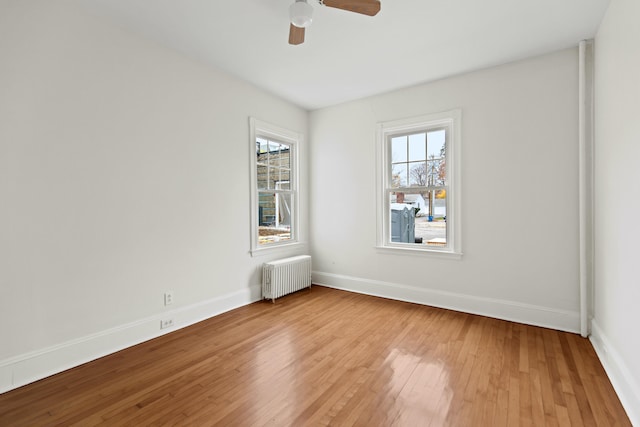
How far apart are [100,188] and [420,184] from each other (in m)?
3.53

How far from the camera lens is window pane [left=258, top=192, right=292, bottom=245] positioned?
13.9 feet

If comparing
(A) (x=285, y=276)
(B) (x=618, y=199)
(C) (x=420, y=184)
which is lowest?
(A) (x=285, y=276)

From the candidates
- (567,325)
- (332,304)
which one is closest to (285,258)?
(332,304)

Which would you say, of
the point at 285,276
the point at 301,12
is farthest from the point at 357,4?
the point at 285,276

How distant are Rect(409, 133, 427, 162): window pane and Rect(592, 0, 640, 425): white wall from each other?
1.69 meters

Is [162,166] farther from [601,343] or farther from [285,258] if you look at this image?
[601,343]

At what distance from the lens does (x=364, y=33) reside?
2.75 meters

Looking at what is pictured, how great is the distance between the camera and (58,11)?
2.29 meters

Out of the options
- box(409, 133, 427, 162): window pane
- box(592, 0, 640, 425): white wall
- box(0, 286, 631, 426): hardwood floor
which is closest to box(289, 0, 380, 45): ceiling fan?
box(592, 0, 640, 425): white wall

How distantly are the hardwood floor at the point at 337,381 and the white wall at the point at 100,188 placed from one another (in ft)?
1.09

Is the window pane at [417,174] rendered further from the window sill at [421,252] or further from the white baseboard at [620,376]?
the white baseboard at [620,376]

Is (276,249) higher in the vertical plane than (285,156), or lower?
lower

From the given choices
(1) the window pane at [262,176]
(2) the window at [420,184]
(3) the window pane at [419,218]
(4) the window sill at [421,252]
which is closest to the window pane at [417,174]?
(2) the window at [420,184]

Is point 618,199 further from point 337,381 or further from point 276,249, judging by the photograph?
point 276,249
